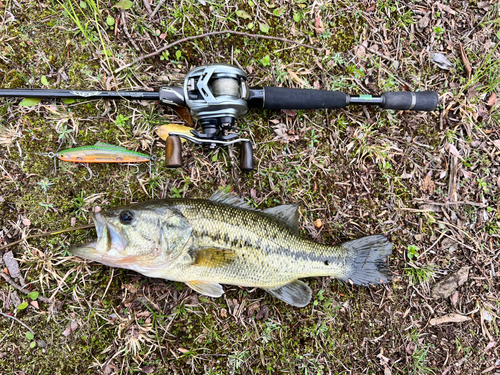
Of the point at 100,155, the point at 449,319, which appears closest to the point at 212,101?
the point at 100,155

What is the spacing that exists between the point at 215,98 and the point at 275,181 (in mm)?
1208

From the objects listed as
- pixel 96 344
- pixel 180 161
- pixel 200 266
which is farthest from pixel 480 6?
pixel 96 344

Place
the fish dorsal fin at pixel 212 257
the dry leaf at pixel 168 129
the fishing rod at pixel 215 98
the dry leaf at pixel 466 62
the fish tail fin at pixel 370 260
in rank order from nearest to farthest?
1. the fish dorsal fin at pixel 212 257
2. the fishing rod at pixel 215 98
3. the dry leaf at pixel 168 129
4. the fish tail fin at pixel 370 260
5. the dry leaf at pixel 466 62

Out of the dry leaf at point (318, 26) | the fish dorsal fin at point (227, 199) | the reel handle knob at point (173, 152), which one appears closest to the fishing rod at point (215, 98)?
the reel handle knob at point (173, 152)

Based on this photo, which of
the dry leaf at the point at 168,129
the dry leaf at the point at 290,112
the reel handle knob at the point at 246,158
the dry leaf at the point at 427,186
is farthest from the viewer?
the dry leaf at the point at 427,186

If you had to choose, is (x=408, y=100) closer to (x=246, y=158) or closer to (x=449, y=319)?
(x=246, y=158)

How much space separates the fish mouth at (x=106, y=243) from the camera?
2652mm

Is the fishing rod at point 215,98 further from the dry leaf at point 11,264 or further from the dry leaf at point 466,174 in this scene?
the dry leaf at point 466,174

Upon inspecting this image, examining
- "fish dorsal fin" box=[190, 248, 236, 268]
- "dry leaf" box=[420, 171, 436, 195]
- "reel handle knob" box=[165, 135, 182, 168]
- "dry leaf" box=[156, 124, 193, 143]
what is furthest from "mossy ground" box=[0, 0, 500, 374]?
"fish dorsal fin" box=[190, 248, 236, 268]

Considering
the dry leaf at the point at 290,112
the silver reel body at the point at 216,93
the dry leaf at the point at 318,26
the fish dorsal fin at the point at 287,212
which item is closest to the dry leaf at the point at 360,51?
the dry leaf at the point at 318,26

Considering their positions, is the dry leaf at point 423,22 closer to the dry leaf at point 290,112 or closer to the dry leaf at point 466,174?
the dry leaf at point 466,174

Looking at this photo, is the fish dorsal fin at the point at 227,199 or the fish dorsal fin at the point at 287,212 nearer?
the fish dorsal fin at the point at 227,199

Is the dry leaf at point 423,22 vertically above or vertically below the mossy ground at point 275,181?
above

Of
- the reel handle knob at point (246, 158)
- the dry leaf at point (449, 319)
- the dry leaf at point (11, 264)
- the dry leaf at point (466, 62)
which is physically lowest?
the dry leaf at point (449, 319)
